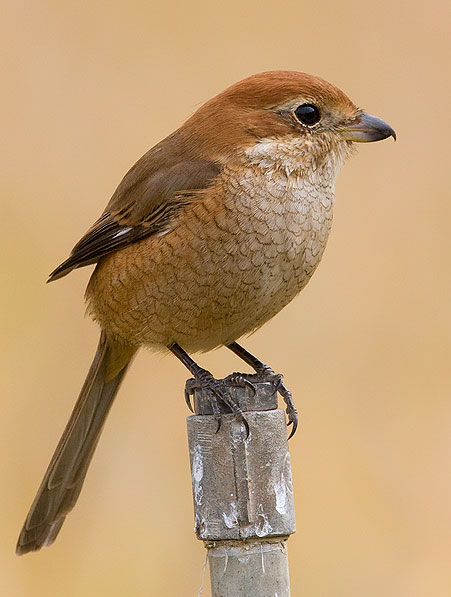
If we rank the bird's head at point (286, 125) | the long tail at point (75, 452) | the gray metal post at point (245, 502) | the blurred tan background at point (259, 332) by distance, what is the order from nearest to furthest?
the gray metal post at point (245, 502)
the bird's head at point (286, 125)
the long tail at point (75, 452)
the blurred tan background at point (259, 332)

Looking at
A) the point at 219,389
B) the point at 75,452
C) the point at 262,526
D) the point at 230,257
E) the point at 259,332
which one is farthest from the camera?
the point at 259,332

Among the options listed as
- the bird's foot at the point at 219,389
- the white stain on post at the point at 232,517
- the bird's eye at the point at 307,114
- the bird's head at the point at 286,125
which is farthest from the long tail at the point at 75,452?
the white stain on post at the point at 232,517

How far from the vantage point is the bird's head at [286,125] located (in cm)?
383

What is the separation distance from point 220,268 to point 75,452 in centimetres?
102

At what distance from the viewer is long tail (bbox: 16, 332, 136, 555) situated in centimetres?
425

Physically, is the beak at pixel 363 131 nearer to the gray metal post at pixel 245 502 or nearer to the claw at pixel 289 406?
the claw at pixel 289 406

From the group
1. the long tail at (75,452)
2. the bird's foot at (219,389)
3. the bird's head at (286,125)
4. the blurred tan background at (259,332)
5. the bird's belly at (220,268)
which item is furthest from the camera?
the blurred tan background at (259,332)

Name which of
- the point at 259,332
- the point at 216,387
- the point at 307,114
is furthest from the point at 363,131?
the point at 259,332

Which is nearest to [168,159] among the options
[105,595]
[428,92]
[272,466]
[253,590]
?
[272,466]

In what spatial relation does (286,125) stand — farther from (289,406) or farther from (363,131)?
(289,406)

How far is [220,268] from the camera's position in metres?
3.74

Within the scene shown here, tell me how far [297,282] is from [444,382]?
77.6 inches

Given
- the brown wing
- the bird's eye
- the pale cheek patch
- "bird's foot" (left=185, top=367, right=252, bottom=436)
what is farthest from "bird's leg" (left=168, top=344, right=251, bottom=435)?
the bird's eye

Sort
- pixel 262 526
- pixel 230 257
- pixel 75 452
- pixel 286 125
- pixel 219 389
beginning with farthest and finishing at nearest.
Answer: pixel 75 452 < pixel 286 125 < pixel 230 257 < pixel 219 389 < pixel 262 526
